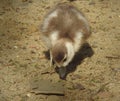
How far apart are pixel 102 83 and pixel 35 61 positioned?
2.65 feet

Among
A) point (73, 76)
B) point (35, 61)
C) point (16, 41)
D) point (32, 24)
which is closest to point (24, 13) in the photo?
point (32, 24)

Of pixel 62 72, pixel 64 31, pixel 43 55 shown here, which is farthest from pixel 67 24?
pixel 43 55

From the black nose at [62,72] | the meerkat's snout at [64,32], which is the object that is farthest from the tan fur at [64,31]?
the black nose at [62,72]

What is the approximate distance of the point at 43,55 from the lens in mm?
4324

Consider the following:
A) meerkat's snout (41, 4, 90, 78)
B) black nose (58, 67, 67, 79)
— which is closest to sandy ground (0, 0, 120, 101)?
black nose (58, 67, 67, 79)

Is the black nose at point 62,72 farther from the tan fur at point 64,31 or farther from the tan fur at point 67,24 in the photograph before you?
the tan fur at point 67,24

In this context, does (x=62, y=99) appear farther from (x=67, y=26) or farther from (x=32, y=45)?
(x=32, y=45)

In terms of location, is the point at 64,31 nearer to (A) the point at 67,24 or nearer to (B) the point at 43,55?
(A) the point at 67,24

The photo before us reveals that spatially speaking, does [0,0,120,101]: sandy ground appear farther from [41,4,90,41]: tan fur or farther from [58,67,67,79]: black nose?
[41,4,90,41]: tan fur

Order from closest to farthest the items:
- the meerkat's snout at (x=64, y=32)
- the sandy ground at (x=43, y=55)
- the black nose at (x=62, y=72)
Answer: the meerkat's snout at (x=64, y=32)
the sandy ground at (x=43, y=55)
the black nose at (x=62, y=72)

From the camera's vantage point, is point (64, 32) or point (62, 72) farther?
point (62, 72)

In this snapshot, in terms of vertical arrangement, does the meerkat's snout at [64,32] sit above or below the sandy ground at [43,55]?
above

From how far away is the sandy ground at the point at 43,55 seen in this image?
378 centimetres

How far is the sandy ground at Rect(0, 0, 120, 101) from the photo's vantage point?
12.4 feet
